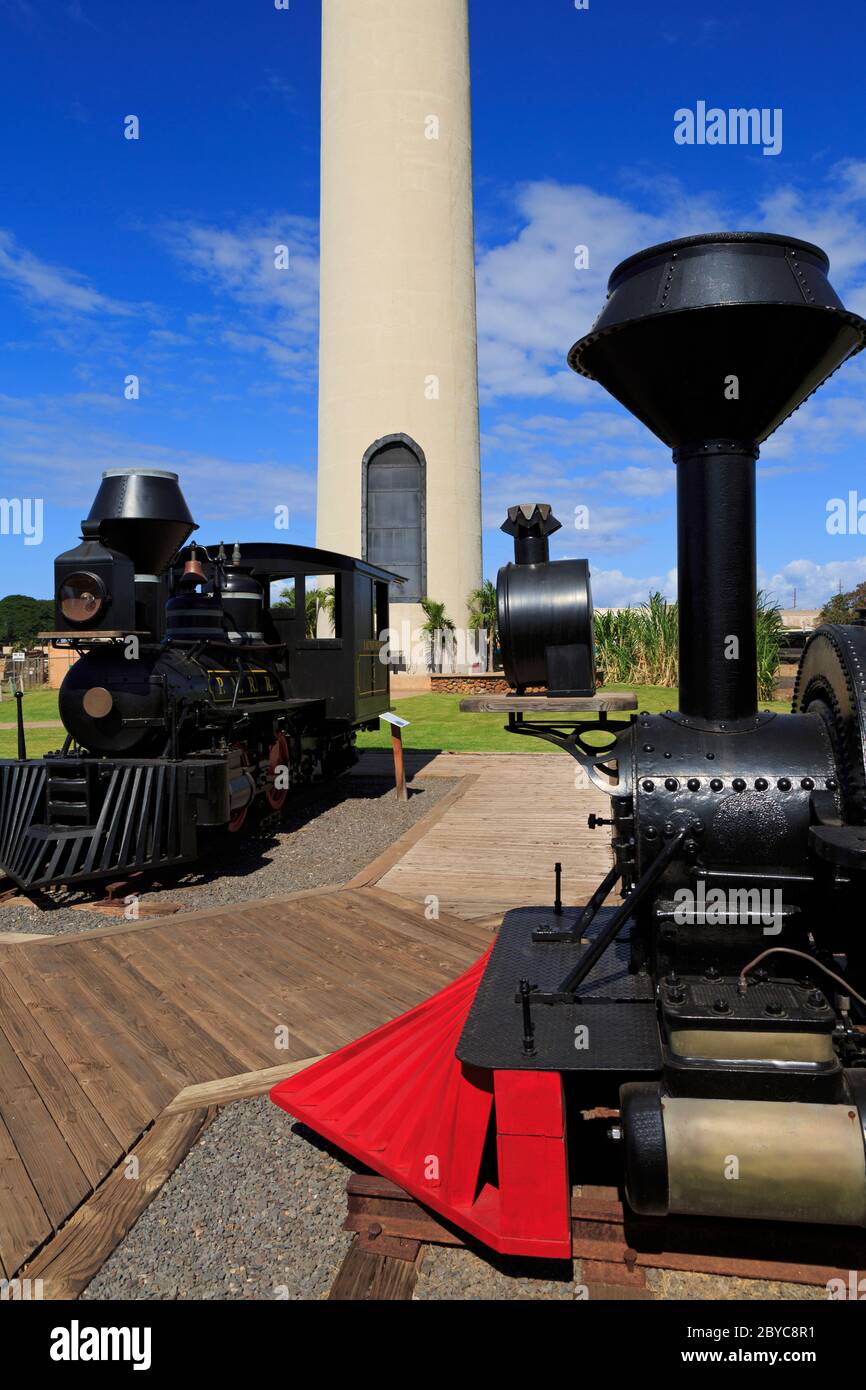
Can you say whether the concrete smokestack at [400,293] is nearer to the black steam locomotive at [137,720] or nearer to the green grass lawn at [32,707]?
the green grass lawn at [32,707]

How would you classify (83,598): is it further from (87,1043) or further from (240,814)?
(87,1043)

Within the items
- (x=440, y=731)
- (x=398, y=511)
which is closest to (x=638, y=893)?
(x=440, y=731)

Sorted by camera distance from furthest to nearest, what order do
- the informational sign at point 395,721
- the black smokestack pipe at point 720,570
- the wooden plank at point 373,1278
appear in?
1. the informational sign at point 395,721
2. the black smokestack pipe at point 720,570
3. the wooden plank at point 373,1278

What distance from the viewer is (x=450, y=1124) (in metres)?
2.74

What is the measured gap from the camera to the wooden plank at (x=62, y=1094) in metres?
3.08

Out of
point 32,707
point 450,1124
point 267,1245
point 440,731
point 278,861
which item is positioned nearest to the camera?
point 267,1245

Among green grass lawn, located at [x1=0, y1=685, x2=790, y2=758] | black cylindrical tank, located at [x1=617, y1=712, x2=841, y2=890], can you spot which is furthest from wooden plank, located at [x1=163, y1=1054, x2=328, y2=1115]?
green grass lawn, located at [x1=0, y1=685, x2=790, y2=758]

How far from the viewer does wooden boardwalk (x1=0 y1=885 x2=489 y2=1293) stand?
120 inches

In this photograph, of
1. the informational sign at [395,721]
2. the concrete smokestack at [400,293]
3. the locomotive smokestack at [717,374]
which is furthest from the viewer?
the concrete smokestack at [400,293]

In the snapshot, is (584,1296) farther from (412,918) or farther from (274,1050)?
(412,918)

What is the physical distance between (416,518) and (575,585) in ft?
64.5

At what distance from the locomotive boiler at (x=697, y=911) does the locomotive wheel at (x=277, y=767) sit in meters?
5.37

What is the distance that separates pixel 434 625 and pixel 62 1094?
19.3 m

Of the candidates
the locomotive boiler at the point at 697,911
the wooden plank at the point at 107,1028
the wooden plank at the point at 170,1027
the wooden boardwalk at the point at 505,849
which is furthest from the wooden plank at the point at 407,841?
the locomotive boiler at the point at 697,911
